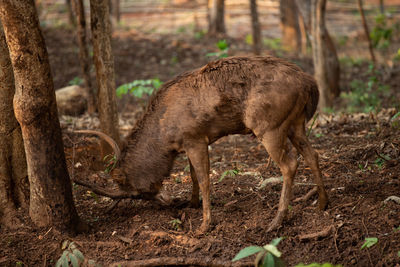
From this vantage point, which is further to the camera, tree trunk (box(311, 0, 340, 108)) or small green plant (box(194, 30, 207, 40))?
small green plant (box(194, 30, 207, 40))

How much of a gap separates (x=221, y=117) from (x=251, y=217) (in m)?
1.16

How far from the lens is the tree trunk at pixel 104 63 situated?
22.2 feet

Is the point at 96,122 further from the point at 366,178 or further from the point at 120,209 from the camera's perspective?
the point at 366,178

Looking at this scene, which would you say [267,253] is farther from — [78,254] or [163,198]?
[163,198]

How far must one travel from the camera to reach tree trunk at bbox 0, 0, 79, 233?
15.2ft

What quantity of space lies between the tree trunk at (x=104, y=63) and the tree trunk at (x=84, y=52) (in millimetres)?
1945

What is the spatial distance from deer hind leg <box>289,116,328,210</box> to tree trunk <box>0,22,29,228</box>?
309 centimetres

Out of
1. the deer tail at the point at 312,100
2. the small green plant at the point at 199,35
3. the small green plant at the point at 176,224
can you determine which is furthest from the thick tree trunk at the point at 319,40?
the small green plant at the point at 199,35

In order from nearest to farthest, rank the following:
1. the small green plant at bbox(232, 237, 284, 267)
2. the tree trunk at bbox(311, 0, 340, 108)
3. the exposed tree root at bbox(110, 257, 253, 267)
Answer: the small green plant at bbox(232, 237, 284, 267) → the exposed tree root at bbox(110, 257, 253, 267) → the tree trunk at bbox(311, 0, 340, 108)

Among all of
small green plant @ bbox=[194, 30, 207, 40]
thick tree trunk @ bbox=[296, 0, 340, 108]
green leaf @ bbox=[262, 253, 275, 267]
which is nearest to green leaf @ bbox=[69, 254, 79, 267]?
green leaf @ bbox=[262, 253, 275, 267]

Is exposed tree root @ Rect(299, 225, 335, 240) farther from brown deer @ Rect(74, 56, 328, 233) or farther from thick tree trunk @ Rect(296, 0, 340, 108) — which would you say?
thick tree trunk @ Rect(296, 0, 340, 108)

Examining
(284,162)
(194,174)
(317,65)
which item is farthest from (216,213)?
(317,65)

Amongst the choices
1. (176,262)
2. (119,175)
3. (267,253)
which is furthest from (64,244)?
(267,253)

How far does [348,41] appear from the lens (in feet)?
68.7
